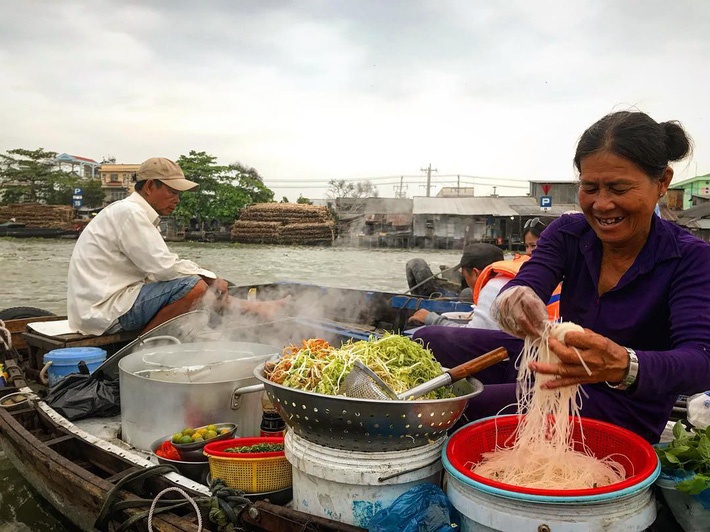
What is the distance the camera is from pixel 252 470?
2822 millimetres

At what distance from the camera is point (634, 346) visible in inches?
98.3

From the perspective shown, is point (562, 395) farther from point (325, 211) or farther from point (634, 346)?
point (325, 211)

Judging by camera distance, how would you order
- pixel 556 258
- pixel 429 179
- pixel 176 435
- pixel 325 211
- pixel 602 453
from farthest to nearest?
pixel 429 179 < pixel 325 211 < pixel 176 435 < pixel 556 258 < pixel 602 453

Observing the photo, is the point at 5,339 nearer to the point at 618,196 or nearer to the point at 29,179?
the point at 618,196

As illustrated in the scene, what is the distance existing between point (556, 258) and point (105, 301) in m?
4.43

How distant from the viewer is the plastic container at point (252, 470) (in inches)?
111

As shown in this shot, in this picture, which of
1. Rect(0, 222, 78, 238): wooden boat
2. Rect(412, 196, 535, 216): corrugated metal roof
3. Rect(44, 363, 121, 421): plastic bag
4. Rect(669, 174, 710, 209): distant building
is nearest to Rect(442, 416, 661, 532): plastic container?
Rect(44, 363, 121, 421): plastic bag

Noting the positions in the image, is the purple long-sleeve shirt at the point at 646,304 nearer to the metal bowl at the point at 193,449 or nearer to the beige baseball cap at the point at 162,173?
the metal bowl at the point at 193,449

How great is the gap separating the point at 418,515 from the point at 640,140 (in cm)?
179

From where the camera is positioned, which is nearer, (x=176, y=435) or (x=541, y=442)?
(x=541, y=442)

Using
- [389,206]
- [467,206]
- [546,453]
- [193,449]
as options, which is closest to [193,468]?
[193,449]

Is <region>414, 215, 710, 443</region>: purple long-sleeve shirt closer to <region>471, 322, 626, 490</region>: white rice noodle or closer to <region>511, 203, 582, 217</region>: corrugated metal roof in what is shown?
<region>471, 322, 626, 490</region>: white rice noodle

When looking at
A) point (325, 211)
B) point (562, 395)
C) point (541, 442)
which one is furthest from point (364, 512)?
point (325, 211)

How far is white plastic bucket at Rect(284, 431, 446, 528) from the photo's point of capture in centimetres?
229
